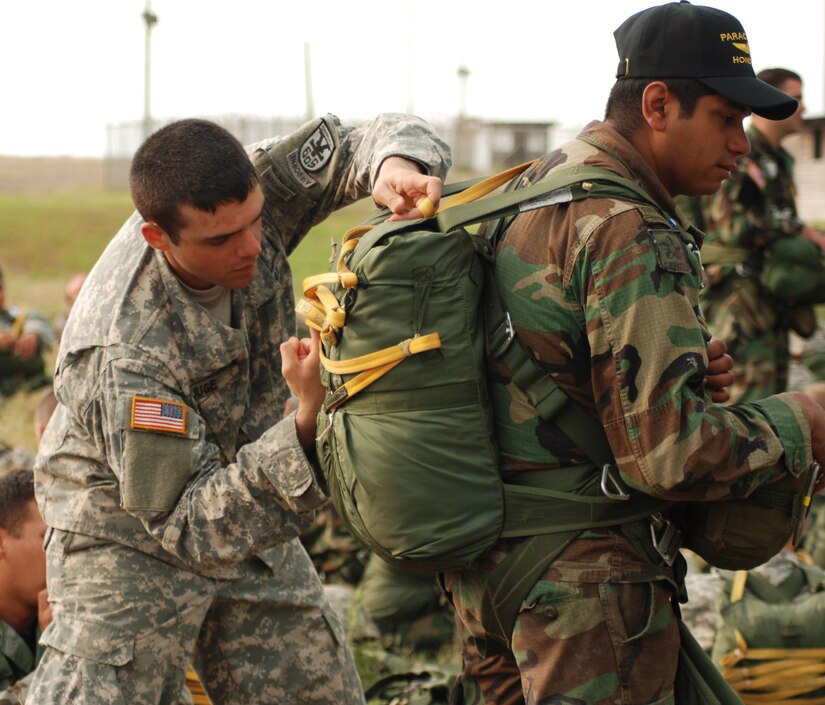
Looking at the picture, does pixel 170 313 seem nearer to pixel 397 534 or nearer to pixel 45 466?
pixel 45 466

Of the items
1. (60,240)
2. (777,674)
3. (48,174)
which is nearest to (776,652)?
(777,674)

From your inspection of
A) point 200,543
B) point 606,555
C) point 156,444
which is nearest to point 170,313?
point 156,444

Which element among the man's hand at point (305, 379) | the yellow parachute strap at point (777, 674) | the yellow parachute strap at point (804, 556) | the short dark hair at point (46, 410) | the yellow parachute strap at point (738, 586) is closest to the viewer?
the man's hand at point (305, 379)

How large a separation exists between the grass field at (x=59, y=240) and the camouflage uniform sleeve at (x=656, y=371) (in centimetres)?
1539

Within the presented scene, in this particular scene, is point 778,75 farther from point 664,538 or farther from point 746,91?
point 664,538

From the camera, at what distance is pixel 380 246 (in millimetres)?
2701

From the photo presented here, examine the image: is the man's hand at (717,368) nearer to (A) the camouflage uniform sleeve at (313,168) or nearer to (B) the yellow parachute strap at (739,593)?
(A) the camouflage uniform sleeve at (313,168)

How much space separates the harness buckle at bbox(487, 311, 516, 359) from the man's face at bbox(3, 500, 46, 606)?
2419 mm

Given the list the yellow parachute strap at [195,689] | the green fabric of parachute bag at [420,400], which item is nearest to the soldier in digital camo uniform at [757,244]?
the yellow parachute strap at [195,689]

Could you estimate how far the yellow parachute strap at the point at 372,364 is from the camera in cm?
265

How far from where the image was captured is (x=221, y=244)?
11.1 ft

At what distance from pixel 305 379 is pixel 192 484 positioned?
19.0 inches

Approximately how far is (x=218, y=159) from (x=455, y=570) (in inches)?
52.5

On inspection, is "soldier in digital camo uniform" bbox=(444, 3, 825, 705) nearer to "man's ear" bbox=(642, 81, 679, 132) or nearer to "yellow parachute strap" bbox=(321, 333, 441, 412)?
"man's ear" bbox=(642, 81, 679, 132)
